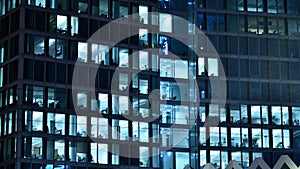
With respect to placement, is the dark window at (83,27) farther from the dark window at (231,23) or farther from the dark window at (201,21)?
the dark window at (231,23)

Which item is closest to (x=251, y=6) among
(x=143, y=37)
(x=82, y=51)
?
(x=143, y=37)

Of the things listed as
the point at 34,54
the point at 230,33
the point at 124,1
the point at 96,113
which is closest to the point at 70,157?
the point at 96,113

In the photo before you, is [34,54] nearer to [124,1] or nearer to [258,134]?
[124,1]

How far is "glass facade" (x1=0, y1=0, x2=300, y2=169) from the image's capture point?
86.6 meters

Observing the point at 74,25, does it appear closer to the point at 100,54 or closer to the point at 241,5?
the point at 100,54

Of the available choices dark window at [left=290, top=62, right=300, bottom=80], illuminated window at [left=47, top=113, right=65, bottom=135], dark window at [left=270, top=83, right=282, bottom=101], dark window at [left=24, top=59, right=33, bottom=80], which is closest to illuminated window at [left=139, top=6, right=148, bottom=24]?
dark window at [left=24, top=59, right=33, bottom=80]

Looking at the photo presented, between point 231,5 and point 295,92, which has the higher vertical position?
point 231,5

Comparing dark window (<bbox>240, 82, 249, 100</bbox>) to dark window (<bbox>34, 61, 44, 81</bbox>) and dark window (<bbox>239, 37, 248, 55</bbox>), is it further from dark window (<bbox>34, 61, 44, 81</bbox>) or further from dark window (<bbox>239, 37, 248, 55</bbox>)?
dark window (<bbox>34, 61, 44, 81</bbox>)

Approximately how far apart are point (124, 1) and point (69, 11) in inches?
286

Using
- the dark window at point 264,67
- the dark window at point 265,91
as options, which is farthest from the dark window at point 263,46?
the dark window at point 265,91

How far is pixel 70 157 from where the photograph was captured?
86250 millimetres

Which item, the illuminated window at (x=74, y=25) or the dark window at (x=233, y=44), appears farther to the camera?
the dark window at (x=233, y=44)

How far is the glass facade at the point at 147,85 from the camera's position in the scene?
8662cm

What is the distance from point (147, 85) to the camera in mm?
92562
